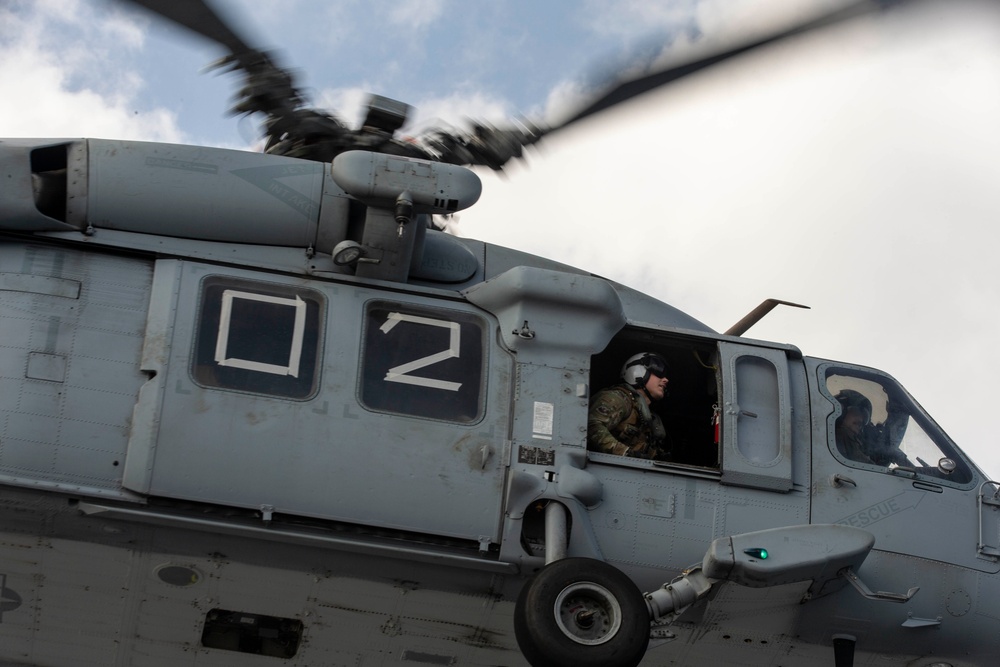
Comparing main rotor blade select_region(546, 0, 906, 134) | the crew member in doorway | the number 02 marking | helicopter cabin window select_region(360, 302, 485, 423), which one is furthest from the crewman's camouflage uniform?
main rotor blade select_region(546, 0, 906, 134)

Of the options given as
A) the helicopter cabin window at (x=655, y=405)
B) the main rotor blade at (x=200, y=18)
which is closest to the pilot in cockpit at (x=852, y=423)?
the helicopter cabin window at (x=655, y=405)

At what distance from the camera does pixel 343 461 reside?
6.59 m

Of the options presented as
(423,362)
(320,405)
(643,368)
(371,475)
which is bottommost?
(371,475)

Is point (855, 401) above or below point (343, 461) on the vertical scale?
above

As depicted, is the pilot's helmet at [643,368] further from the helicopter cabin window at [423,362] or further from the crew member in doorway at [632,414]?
the helicopter cabin window at [423,362]

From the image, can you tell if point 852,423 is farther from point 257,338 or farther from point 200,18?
point 200,18

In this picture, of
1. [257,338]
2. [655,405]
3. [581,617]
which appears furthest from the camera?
[655,405]

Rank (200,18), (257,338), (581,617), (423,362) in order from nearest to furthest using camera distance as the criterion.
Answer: (581,617), (200,18), (257,338), (423,362)

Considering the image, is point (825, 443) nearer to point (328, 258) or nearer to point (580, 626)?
point (580, 626)

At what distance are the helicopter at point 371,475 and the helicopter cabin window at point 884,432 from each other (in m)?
0.05

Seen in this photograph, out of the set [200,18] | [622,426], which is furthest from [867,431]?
[200,18]

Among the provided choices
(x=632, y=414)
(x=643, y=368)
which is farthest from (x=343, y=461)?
(x=643, y=368)

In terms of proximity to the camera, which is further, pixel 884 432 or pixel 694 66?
pixel 884 432

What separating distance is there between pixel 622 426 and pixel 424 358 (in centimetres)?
139
